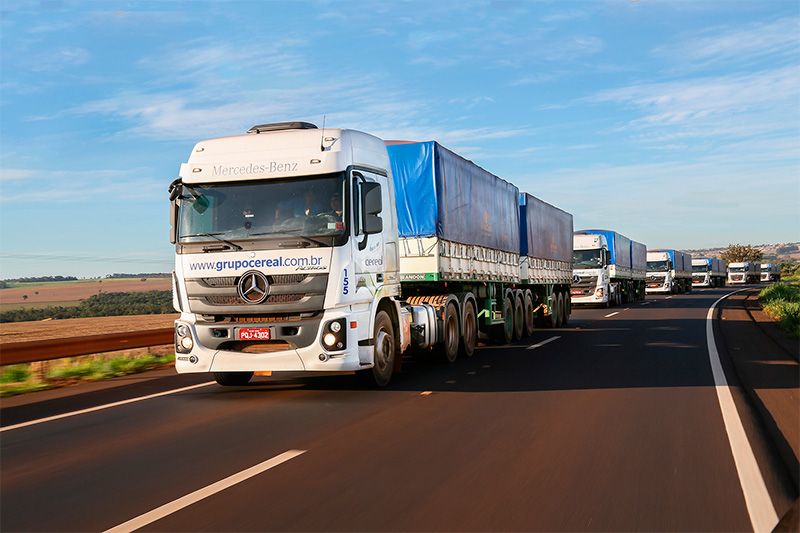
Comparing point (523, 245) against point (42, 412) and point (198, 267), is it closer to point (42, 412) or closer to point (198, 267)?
point (198, 267)

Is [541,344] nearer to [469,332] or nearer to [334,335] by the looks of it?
[469,332]

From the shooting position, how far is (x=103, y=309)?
35344 mm

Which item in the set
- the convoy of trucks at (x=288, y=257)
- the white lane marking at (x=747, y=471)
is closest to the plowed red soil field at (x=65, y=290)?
the convoy of trucks at (x=288, y=257)

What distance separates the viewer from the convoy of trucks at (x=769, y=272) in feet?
376

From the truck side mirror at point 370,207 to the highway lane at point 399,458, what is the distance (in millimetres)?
2100

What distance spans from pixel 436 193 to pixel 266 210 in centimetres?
446

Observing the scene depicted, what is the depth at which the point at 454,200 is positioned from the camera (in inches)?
541

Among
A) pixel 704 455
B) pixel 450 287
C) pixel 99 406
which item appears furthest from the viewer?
pixel 450 287

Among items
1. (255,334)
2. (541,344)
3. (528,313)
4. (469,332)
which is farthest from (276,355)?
(528,313)

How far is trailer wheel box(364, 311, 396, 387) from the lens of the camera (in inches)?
381

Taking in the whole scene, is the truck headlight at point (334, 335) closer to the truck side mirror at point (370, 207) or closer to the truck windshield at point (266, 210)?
the truck windshield at point (266, 210)

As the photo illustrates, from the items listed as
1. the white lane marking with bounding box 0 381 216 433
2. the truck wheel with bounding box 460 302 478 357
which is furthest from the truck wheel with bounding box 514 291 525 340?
the white lane marking with bounding box 0 381 216 433

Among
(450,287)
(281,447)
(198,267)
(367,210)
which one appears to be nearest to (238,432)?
(281,447)

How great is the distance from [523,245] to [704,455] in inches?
561
